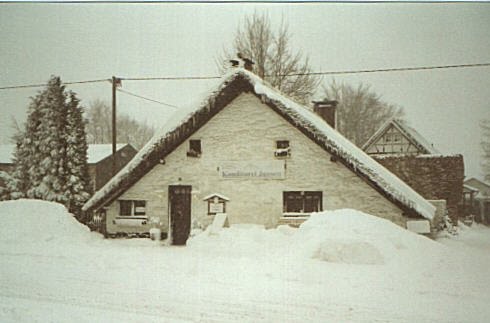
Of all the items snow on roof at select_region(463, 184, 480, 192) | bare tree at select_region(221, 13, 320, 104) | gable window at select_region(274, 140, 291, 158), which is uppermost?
bare tree at select_region(221, 13, 320, 104)

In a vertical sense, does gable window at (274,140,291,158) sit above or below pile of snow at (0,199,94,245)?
above

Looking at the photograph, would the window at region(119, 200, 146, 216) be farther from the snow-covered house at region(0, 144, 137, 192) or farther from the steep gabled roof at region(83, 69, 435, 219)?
the snow-covered house at region(0, 144, 137, 192)

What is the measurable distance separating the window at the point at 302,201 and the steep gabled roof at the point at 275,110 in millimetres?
858

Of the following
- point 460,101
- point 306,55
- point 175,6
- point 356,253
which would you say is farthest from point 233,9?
point 356,253

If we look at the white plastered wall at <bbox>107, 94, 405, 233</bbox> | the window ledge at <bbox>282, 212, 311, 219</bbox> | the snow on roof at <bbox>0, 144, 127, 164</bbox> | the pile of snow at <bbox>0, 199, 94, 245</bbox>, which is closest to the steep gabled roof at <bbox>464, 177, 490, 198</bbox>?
the white plastered wall at <bbox>107, 94, 405, 233</bbox>

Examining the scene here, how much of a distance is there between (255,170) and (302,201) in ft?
3.51

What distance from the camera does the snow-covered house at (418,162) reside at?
19.1ft

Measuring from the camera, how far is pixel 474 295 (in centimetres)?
436

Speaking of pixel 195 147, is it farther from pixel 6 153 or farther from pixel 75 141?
pixel 6 153

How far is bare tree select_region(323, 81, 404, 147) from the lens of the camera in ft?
20.2

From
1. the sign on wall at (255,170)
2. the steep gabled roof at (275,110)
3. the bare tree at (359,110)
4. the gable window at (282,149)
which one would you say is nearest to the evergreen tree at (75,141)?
the steep gabled roof at (275,110)

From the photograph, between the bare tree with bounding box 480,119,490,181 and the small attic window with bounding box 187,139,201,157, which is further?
the small attic window with bounding box 187,139,201,157

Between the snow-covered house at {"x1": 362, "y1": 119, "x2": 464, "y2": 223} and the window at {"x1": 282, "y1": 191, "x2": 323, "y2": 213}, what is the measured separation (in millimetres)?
1465

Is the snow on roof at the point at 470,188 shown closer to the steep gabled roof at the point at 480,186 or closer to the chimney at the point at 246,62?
the steep gabled roof at the point at 480,186
